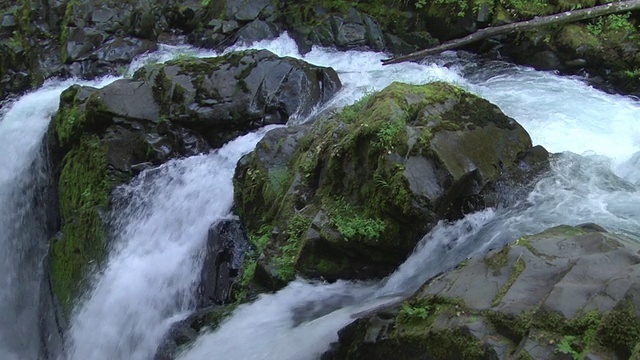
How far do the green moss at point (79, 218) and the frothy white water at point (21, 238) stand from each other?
71 cm

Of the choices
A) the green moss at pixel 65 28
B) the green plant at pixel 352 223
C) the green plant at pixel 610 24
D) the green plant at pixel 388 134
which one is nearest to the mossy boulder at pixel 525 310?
the green plant at pixel 352 223

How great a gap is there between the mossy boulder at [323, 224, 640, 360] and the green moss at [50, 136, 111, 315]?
4.61 m

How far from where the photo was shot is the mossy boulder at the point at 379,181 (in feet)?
18.1

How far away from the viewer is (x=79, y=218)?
841cm

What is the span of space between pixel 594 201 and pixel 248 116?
4.46 m

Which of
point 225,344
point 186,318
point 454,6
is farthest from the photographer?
point 454,6

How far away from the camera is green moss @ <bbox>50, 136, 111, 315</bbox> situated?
810cm

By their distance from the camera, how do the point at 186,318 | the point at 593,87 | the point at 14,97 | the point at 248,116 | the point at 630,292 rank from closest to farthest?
the point at 630,292
the point at 186,318
the point at 248,116
the point at 593,87
the point at 14,97

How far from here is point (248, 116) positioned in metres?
8.30

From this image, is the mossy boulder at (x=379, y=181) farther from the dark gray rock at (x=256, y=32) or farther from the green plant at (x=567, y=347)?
the dark gray rock at (x=256, y=32)

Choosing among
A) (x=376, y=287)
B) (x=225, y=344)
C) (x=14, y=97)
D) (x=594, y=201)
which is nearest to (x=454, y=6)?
(x=594, y=201)

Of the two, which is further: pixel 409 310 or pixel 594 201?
pixel 594 201

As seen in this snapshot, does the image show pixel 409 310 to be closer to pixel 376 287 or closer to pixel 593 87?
pixel 376 287

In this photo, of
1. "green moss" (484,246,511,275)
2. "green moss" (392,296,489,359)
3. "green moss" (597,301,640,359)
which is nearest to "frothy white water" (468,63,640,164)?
"green moss" (484,246,511,275)
